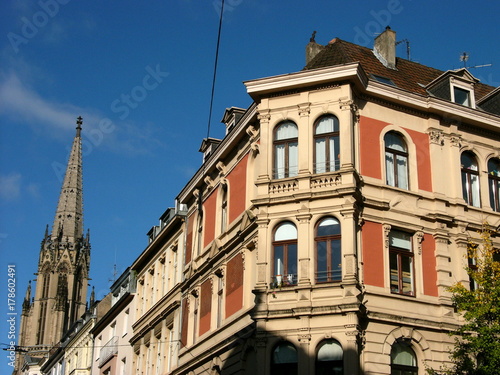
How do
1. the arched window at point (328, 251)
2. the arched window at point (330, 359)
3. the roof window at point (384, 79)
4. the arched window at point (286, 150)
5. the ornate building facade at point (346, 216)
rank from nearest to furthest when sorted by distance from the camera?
1. the arched window at point (330, 359)
2. the ornate building facade at point (346, 216)
3. the arched window at point (328, 251)
4. the arched window at point (286, 150)
5. the roof window at point (384, 79)

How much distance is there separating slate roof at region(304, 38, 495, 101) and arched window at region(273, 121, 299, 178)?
9.98 feet

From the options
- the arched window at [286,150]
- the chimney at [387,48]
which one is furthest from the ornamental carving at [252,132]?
the chimney at [387,48]

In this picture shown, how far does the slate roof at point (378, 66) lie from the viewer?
3266 cm

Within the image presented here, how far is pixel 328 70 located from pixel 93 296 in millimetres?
140303

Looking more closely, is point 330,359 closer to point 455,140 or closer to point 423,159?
point 423,159

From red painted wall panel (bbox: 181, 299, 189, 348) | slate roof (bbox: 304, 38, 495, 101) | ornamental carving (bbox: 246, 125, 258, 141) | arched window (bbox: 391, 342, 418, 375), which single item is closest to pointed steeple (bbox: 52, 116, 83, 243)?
red painted wall panel (bbox: 181, 299, 189, 348)

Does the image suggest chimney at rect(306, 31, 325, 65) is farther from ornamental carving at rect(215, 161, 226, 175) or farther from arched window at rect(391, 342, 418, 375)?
arched window at rect(391, 342, 418, 375)

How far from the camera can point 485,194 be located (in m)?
32.6

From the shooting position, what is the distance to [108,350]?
52.8m

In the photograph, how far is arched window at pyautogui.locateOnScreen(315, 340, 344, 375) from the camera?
26.5 m

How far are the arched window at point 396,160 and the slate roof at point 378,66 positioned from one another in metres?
2.99

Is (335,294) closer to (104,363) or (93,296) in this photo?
(104,363)

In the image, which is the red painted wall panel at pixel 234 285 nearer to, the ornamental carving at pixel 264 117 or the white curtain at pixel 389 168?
the ornamental carving at pixel 264 117

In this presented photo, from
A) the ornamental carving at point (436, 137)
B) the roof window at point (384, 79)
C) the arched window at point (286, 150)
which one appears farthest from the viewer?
the roof window at point (384, 79)
